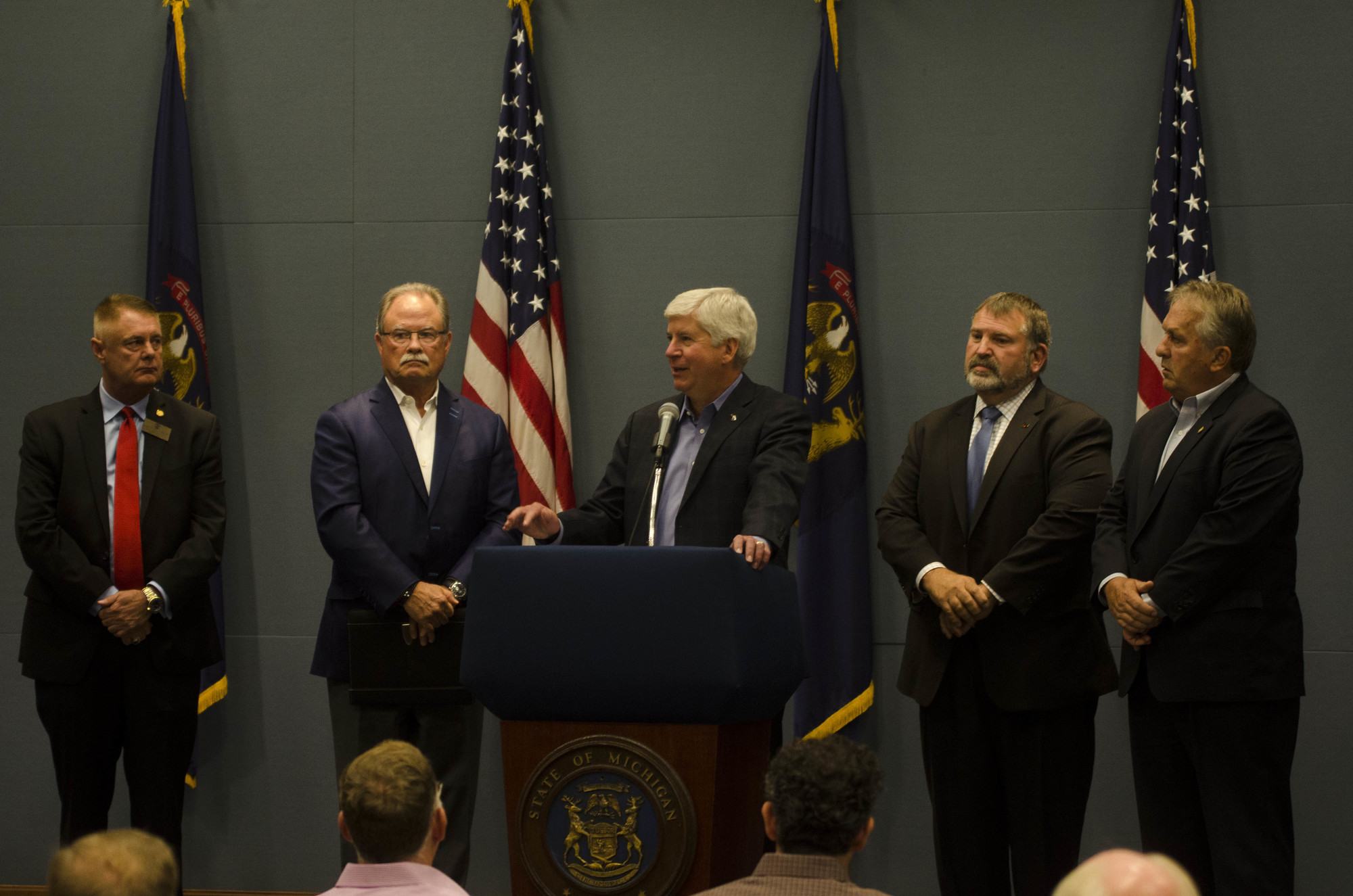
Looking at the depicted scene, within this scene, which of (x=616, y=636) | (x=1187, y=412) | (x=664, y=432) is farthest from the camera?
Answer: (x=1187, y=412)

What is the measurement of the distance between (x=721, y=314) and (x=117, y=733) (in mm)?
2115

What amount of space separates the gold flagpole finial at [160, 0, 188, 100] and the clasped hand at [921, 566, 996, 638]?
3382 mm

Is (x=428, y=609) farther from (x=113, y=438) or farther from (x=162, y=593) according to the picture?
(x=113, y=438)

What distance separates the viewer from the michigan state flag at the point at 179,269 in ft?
15.1

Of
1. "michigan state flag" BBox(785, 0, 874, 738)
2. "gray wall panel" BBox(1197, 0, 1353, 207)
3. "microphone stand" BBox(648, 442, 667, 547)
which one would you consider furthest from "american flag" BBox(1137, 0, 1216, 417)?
"microphone stand" BBox(648, 442, 667, 547)

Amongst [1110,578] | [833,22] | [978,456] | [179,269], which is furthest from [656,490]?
[179,269]

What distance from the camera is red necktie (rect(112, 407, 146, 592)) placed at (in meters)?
3.63

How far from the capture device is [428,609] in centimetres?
330

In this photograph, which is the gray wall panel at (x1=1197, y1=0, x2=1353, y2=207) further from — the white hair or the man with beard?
the white hair

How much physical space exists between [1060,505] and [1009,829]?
0.84 m

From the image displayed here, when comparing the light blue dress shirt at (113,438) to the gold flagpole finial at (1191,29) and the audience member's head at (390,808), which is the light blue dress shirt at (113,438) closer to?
the audience member's head at (390,808)

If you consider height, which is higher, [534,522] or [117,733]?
[534,522]

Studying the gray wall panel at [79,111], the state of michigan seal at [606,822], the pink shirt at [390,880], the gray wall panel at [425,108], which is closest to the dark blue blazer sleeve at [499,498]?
the state of michigan seal at [606,822]

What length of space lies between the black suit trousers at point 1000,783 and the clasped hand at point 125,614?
2164 millimetres
